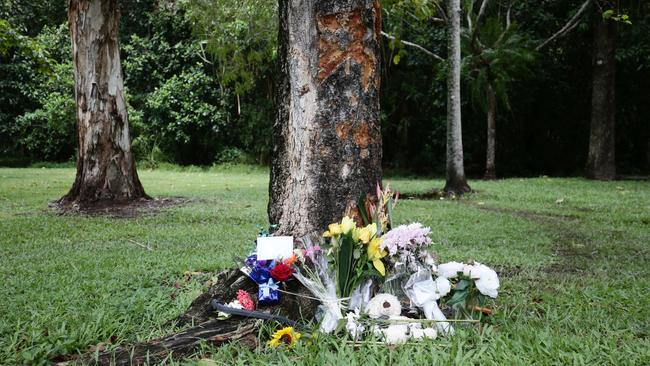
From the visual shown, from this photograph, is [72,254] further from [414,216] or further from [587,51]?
[587,51]

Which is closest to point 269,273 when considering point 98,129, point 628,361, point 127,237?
point 628,361

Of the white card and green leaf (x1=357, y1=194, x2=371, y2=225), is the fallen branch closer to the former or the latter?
the white card

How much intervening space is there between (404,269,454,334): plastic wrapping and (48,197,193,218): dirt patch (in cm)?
558

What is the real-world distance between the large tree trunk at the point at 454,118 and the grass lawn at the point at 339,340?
1766mm

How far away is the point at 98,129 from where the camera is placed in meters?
8.28

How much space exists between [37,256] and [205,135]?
1645 cm

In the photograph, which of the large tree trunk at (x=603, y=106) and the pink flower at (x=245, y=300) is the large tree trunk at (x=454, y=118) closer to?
the large tree trunk at (x=603, y=106)

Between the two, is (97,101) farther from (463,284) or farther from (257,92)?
(257,92)

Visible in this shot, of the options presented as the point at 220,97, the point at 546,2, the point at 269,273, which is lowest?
the point at 269,273

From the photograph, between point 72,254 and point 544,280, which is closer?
point 544,280

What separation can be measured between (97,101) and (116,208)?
1610mm

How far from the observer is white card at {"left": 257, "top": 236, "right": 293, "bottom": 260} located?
2787mm

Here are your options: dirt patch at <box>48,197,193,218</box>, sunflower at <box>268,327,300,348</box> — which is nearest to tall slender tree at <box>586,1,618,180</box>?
dirt patch at <box>48,197,193,218</box>

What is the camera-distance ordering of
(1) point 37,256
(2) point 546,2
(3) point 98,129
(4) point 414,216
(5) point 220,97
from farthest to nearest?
(5) point 220,97
(2) point 546,2
(3) point 98,129
(4) point 414,216
(1) point 37,256
